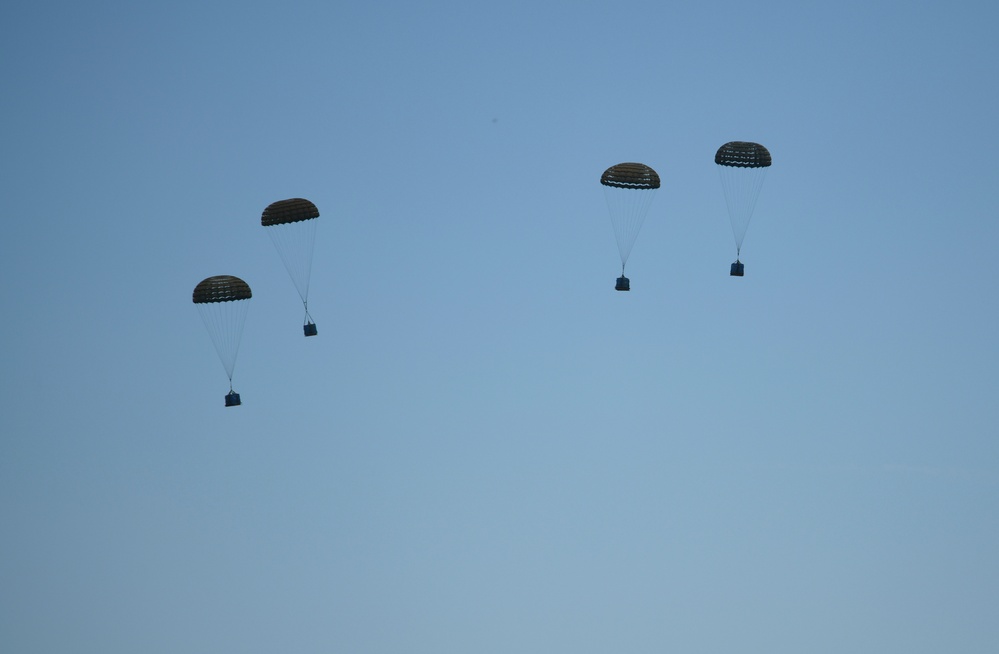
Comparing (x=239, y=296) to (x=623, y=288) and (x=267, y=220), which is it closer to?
(x=267, y=220)

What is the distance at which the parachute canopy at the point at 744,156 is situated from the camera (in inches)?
3113

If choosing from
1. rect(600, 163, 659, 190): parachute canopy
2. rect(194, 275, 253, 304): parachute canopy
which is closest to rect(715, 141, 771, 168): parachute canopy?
rect(600, 163, 659, 190): parachute canopy

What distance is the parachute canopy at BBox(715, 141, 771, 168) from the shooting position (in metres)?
79.1

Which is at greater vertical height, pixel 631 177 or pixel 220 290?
pixel 631 177

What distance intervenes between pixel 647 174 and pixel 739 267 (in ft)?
19.3

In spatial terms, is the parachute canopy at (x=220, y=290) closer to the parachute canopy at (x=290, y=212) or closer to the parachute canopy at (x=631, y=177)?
the parachute canopy at (x=290, y=212)

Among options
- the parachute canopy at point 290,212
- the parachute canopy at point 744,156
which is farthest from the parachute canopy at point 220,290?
the parachute canopy at point 744,156

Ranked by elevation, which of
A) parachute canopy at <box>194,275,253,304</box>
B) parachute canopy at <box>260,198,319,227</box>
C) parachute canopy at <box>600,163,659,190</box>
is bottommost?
parachute canopy at <box>194,275,253,304</box>

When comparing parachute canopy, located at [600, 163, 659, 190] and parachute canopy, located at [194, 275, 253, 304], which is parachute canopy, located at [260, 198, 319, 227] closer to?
parachute canopy, located at [194, 275, 253, 304]

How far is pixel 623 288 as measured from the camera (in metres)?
80.3

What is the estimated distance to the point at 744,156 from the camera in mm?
79188

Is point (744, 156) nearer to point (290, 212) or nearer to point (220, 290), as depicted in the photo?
point (290, 212)

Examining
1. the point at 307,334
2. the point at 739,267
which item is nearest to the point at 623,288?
the point at 739,267

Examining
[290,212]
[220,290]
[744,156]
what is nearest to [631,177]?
[744,156]
